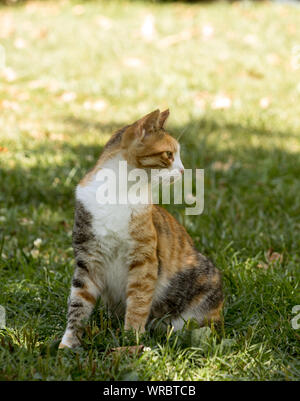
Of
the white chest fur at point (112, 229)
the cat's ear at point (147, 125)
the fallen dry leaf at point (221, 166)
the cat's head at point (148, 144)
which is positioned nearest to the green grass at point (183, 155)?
the fallen dry leaf at point (221, 166)

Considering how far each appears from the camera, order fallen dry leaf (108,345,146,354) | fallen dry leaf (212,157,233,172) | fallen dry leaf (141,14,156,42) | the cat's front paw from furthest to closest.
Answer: fallen dry leaf (141,14,156,42) → fallen dry leaf (212,157,233,172) → the cat's front paw → fallen dry leaf (108,345,146,354)

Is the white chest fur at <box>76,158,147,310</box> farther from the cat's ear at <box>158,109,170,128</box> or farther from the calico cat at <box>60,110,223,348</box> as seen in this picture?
the cat's ear at <box>158,109,170,128</box>

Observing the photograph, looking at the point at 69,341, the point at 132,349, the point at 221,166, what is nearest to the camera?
the point at 132,349

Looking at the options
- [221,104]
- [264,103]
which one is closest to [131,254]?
[221,104]

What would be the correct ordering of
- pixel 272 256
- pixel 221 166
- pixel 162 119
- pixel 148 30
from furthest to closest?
1. pixel 148 30
2. pixel 221 166
3. pixel 272 256
4. pixel 162 119

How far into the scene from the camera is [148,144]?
8.23 ft

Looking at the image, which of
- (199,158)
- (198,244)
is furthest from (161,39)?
(198,244)

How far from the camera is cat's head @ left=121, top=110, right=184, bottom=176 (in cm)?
248

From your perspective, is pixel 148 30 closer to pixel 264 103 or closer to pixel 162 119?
pixel 264 103

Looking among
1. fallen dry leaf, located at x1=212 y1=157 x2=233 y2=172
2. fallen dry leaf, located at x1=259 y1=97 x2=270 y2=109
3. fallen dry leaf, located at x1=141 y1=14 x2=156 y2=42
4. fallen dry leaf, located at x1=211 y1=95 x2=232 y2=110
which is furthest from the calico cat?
fallen dry leaf, located at x1=141 y1=14 x2=156 y2=42

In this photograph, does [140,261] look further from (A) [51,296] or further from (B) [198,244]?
(B) [198,244]

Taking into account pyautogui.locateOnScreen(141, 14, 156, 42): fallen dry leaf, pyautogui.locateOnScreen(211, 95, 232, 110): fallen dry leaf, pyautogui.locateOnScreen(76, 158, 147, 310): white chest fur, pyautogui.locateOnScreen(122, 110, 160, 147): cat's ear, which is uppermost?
pyautogui.locateOnScreen(141, 14, 156, 42): fallen dry leaf

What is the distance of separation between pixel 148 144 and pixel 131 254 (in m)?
0.49

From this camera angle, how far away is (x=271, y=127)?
5777 mm
